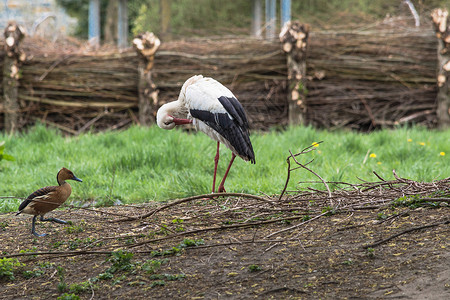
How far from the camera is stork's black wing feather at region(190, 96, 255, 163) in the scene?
4.61 meters

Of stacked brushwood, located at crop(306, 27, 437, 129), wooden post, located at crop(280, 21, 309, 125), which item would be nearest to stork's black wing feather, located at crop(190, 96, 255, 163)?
wooden post, located at crop(280, 21, 309, 125)

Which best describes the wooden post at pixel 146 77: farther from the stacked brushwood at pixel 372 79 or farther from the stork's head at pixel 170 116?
the stork's head at pixel 170 116

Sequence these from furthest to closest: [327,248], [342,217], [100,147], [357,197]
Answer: [100,147]
[357,197]
[342,217]
[327,248]

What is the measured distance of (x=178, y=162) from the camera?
6113 millimetres

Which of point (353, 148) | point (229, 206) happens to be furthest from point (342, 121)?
point (229, 206)

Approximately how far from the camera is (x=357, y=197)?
3789mm

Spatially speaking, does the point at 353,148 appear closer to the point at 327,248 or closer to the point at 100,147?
the point at 100,147

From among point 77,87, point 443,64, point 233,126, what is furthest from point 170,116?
point 443,64

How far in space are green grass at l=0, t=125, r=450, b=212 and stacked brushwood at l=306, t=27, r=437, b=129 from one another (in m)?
1.21

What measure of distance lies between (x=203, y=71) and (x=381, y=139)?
295cm

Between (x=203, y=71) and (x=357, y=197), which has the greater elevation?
(x=203, y=71)

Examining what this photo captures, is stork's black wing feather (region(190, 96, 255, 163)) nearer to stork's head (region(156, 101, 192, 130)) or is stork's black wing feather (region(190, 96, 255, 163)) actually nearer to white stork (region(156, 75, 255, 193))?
white stork (region(156, 75, 255, 193))

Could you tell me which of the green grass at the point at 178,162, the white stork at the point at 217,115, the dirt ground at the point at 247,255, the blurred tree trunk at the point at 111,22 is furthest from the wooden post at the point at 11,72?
the blurred tree trunk at the point at 111,22

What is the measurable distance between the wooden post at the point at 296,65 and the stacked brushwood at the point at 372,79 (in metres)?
0.22
